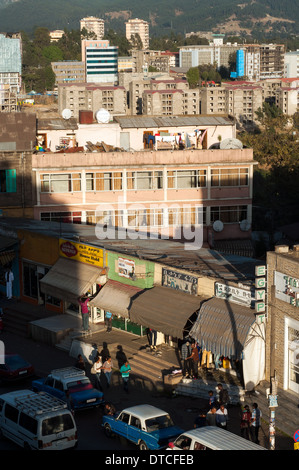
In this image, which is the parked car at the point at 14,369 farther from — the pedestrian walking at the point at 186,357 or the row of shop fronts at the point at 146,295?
the pedestrian walking at the point at 186,357

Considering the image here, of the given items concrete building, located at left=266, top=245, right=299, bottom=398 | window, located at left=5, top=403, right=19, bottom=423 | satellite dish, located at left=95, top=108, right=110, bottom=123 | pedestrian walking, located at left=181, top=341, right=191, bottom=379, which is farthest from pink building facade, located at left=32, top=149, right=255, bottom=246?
window, located at left=5, top=403, right=19, bottom=423

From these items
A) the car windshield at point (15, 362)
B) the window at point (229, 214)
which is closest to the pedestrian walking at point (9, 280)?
the car windshield at point (15, 362)

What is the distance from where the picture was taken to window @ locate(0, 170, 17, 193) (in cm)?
4375

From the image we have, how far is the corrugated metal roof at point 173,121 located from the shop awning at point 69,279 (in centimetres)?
1889

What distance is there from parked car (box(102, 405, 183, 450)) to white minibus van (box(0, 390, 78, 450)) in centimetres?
133

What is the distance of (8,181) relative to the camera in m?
43.8

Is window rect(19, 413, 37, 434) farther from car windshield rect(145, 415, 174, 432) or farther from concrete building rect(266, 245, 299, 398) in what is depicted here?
concrete building rect(266, 245, 299, 398)

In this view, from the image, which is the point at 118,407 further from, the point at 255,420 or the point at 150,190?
the point at 150,190

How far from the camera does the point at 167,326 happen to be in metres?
A: 26.4

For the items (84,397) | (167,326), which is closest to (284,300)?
(167,326)

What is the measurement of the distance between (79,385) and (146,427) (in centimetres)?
446

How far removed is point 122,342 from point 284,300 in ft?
26.6

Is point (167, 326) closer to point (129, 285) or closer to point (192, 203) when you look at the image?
point (129, 285)

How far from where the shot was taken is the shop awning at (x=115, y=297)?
1158 inches
